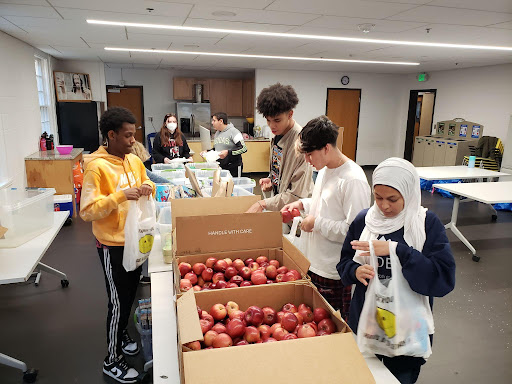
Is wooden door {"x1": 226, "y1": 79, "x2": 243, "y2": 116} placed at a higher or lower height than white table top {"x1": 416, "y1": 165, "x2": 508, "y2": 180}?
higher

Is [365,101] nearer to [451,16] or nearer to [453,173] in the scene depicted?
[453,173]

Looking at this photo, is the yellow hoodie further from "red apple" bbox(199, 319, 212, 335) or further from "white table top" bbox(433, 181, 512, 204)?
"white table top" bbox(433, 181, 512, 204)

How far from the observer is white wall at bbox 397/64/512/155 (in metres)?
7.40

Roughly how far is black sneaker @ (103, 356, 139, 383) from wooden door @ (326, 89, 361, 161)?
27.9 ft

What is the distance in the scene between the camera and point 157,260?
80.6 inches

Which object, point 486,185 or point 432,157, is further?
point 432,157

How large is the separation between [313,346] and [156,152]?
4.07 meters

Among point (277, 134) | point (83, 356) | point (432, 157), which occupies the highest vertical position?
point (277, 134)

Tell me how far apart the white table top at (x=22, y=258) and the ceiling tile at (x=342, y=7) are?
103 inches

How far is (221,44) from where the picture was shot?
535cm

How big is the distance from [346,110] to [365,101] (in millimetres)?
611

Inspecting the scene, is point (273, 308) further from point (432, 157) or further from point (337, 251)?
point (432, 157)

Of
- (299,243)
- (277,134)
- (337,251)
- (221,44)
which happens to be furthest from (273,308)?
(221,44)

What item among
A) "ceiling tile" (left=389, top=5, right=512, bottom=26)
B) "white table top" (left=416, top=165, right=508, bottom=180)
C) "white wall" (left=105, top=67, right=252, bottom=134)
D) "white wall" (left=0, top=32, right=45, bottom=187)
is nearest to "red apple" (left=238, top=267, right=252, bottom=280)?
"ceiling tile" (left=389, top=5, right=512, bottom=26)
